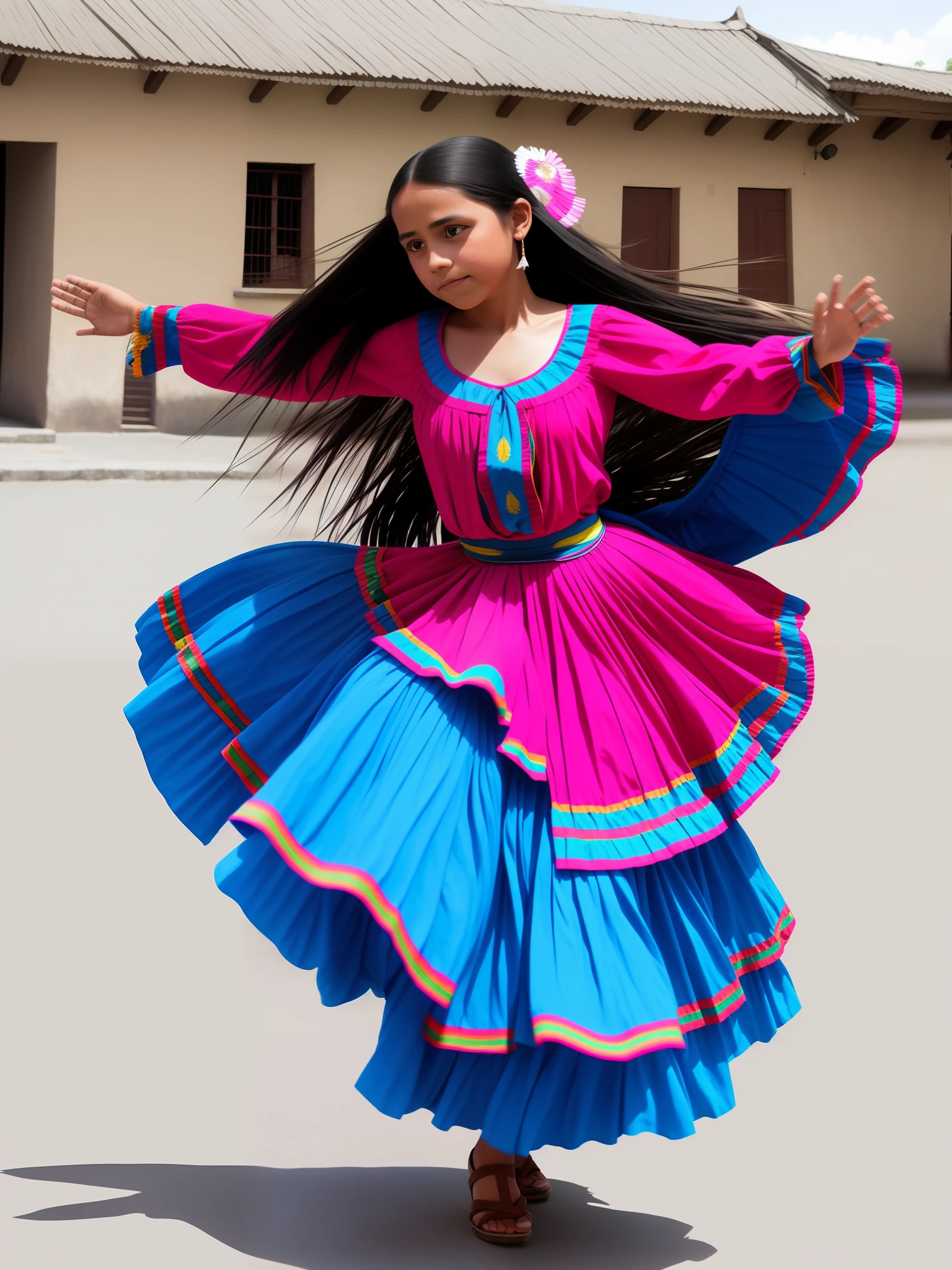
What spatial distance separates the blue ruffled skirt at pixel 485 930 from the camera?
256cm

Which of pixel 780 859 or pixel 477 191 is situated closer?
pixel 477 191

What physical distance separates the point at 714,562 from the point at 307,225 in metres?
14.2

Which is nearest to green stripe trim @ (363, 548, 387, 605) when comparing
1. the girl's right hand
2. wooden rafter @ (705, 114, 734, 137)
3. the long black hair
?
the long black hair

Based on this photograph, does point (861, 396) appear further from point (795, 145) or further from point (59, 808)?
point (795, 145)

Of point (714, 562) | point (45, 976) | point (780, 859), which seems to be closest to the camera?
point (714, 562)

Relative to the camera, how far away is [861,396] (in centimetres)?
301

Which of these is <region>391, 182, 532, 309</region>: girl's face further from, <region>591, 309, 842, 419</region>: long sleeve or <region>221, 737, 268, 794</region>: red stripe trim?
<region>221, 737, 268, 794</region>: red stripe trim

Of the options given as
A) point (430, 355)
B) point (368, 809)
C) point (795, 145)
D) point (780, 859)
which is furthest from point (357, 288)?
point (795, 145)

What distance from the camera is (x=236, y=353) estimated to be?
327cm

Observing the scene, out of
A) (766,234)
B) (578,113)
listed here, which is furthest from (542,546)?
(766,234)

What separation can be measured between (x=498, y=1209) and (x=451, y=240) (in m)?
1.71

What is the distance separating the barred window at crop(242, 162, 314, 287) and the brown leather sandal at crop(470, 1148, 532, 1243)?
14.4 metres

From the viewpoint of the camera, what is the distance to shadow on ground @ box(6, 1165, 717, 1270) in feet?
9.07

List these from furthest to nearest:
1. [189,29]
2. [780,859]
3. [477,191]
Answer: [189,29] → [780,859] → [477,191]
